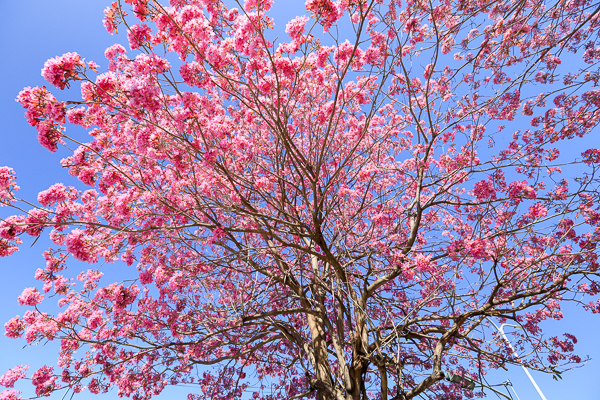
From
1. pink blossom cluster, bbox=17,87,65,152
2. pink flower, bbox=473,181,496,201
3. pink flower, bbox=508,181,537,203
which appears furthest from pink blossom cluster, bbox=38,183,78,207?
pink flower, bbox=508,181,537,203

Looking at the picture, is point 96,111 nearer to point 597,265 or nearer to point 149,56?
point 149,56

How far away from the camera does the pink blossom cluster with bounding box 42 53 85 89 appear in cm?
324

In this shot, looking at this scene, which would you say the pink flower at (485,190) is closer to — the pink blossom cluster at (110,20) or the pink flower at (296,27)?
the pink flower at (296,27)

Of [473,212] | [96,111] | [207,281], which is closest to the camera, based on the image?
[96,111]

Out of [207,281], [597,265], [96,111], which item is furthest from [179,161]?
[597,265]

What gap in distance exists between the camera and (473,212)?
230 inches

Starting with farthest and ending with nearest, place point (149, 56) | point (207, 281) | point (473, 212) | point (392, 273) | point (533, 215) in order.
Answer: point (207, 281)
point (473, 212)
point (392, 273)
point (533, 215)
point (149, 56)

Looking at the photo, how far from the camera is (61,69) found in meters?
3.28

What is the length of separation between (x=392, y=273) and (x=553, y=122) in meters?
3.56

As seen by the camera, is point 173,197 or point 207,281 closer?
point 173,197

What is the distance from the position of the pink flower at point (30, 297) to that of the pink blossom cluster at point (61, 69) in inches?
180

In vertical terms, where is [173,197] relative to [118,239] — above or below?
above

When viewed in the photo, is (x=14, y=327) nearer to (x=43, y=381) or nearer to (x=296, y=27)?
(x=43, y=381)

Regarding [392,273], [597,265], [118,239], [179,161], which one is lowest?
[597,265]
